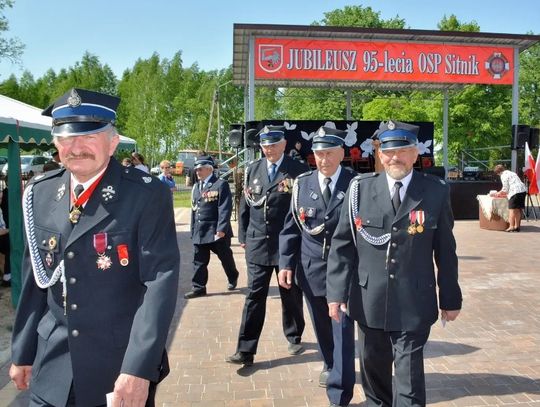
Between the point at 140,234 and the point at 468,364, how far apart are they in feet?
12.6

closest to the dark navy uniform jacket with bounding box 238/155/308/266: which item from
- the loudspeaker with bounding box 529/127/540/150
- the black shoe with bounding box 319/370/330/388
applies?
the black shoe with bounding box 319/370/330/388

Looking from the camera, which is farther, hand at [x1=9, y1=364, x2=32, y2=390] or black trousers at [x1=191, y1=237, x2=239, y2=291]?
black trousers at [x1=191, y1=237, x2=239, y2=291]

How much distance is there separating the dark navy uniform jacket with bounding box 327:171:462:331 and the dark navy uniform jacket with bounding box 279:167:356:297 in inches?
30.5

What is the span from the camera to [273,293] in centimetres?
772

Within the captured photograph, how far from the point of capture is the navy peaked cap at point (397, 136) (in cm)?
319

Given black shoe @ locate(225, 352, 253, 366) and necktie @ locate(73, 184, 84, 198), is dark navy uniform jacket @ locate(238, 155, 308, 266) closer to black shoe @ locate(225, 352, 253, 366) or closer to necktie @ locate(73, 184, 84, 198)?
black shoe @ locate(225, 352, 253, 366)

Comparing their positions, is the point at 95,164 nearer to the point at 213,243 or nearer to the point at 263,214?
the point at 263,214

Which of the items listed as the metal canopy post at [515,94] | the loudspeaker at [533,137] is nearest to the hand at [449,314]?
the metal canopy post at [515,94]

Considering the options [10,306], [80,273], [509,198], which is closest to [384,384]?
[80,273]

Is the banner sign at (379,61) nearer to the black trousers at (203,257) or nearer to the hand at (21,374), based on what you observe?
the black trousers at (203,257)

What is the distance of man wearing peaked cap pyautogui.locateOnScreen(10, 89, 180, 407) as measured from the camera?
2.18 meters

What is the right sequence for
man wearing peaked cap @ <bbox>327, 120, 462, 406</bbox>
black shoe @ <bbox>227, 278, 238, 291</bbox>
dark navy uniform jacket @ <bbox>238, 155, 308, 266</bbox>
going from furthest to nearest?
black shoe @ <bbox>227, 278, 238, 291</bbox>
dark navy uniform jacket @ <bbox>238, 155, 308, 266</bbox>
man wearing peaked cap @ <bbox>327, 120, 462, 406</bbox>

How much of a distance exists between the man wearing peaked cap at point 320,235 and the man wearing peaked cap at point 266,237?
19.0 inches

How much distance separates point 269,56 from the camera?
14.4m
